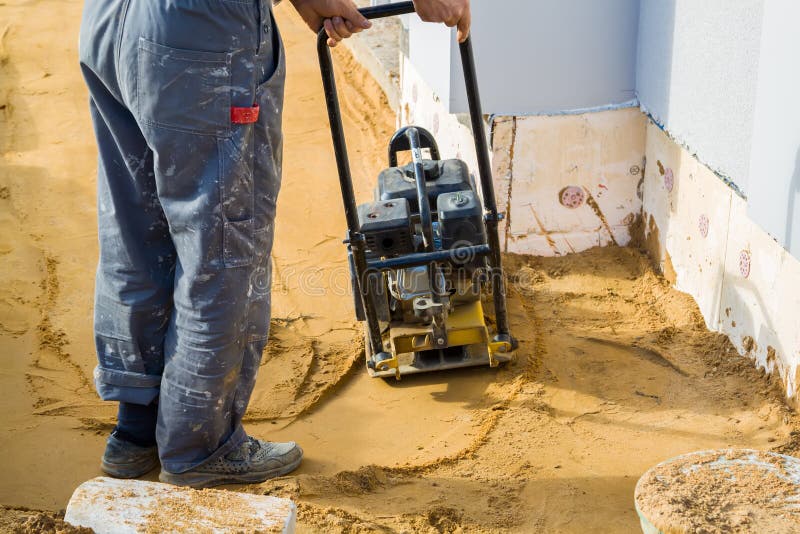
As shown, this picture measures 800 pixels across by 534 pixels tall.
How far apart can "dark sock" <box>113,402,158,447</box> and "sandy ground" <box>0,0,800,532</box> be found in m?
0.17

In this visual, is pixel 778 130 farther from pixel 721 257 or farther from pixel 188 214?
pixel 188 214

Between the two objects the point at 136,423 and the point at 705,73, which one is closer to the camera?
the point at 136,423

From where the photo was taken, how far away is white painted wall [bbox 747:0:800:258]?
287cm

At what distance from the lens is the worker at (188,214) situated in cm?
255

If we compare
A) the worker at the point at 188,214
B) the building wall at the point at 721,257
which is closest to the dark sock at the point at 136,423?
the worker at the point at 188,214

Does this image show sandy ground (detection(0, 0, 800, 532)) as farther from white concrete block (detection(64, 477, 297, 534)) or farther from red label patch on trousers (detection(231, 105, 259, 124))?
red label patch on trousers (detection(231, 105, 259, 124))

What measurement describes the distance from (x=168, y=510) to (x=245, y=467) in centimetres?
80

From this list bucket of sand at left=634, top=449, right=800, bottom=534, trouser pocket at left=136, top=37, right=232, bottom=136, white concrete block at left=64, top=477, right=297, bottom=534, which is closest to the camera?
bucket of sand at left=634, top=449, right=800, bottom=534

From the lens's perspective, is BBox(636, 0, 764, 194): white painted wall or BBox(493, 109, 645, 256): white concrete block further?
BBox(493, 109, 645, 256): white concrete block

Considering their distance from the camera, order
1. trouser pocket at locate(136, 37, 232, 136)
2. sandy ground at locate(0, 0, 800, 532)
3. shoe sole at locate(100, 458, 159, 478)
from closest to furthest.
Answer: trouser pocket at locate(136, 37, 232, 136)
sandy ground at locate(0, 0, 800, 532)
shoe sole at locate(100, 458, 159, 478)

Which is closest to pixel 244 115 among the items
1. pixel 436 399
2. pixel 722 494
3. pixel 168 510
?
pixel 168 510

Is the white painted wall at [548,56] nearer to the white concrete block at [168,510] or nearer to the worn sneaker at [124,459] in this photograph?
the worn sneaker at [124,459]

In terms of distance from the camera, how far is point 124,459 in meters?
3.10

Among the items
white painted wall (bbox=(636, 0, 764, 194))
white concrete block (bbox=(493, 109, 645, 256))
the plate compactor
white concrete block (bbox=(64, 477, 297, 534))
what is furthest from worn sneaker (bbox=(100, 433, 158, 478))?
white painted wall (bbox=(636, 0, 764, 194))
